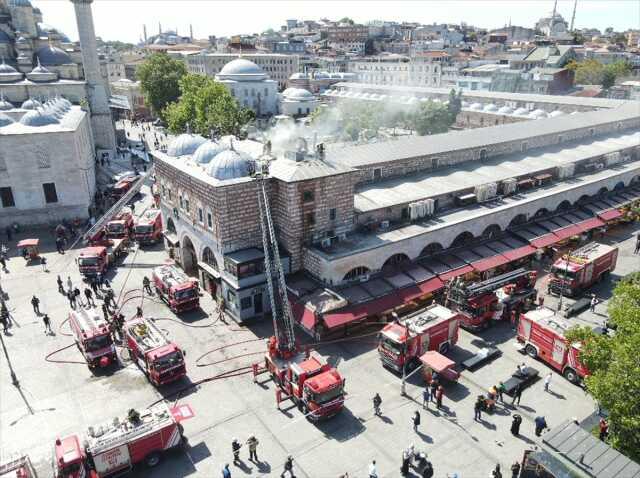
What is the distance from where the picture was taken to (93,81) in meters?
68.6

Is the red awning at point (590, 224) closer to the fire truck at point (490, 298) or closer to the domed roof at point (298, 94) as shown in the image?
the fire truck at point (490, 298)

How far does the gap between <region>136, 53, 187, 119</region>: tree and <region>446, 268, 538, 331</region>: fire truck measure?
69006 mm

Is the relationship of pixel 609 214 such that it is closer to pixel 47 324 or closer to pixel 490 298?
pixel 490 298

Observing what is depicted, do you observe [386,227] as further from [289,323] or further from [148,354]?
[148,354]

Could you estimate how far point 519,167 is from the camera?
42.9 m

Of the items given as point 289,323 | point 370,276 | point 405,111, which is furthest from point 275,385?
point 405,111

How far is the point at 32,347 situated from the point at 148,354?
918cm

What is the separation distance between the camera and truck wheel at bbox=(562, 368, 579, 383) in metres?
23.7

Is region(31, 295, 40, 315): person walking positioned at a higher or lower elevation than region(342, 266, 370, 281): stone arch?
lower

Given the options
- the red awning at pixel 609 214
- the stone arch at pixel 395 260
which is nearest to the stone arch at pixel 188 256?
the stone arch at pixel 395 260

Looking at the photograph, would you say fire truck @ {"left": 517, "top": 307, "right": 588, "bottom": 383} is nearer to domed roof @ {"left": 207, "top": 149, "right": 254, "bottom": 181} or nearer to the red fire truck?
domed roof @ {"left": 207, "top": 149, "right": 254, "bottom": 181}

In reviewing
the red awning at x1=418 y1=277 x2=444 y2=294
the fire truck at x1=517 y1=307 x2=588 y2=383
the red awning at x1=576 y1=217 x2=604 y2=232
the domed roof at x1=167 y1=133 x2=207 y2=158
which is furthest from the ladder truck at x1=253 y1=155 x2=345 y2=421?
the red awning at x1=576 y1=217 x2=604 y2=232

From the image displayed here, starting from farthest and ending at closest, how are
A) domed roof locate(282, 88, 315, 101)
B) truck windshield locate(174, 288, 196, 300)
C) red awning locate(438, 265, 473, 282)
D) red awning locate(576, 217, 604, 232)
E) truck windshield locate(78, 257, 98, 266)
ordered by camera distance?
domed roof locate(282, 88, 315, 101), red awning locate(576, 217, 604, 232), truck windshield locate(78, 257, 98, 266), red awning locate(438, 265, 473, 282), truck windshield locate(174, 288, 196, 300)

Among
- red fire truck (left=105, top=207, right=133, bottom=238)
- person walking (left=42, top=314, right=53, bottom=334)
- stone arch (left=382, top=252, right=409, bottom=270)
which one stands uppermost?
stone arch (left=382, top=252, right=409, bottom=270)
